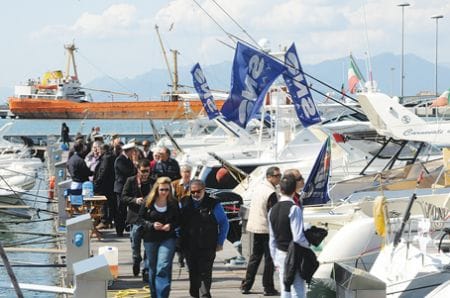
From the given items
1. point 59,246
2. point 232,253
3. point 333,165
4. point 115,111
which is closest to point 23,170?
point 333,165

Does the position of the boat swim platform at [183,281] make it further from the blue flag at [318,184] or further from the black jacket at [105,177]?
the black jacket at [105,177]

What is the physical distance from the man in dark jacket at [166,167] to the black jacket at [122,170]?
113 cm

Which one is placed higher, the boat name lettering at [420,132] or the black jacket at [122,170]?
the boat name lettering at [420,132]

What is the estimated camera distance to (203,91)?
119 feet

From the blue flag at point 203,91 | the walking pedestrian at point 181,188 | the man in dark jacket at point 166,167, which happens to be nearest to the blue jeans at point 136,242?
the walking pedestrian at point 181,188

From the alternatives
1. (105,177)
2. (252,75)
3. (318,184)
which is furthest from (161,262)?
(252,75)

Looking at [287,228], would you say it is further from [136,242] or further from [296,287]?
[136,242]

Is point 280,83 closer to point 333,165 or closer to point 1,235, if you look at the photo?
point 333,165

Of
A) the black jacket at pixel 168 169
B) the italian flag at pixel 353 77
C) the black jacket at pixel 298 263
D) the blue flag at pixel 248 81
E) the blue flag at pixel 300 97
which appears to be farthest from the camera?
the italian flag at pixel 353 77

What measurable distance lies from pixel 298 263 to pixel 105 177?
758 centimetres

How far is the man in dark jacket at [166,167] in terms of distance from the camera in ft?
42.6

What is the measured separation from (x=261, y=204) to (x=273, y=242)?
1.40m

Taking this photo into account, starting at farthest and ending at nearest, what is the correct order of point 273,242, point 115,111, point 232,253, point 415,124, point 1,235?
point 115,111
point 1,235
point 415,124
point 232,253
point 273,242

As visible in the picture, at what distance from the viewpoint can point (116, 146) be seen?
16875mm
